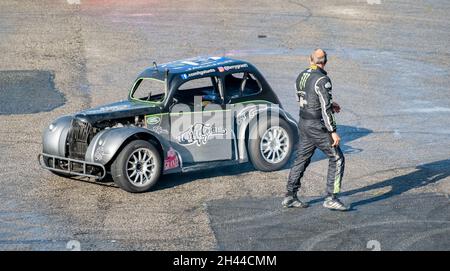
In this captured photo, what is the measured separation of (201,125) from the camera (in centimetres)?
1275

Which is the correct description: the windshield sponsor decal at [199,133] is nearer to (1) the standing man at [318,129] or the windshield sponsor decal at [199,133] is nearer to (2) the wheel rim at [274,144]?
(2) the wheel rim at [274,144]

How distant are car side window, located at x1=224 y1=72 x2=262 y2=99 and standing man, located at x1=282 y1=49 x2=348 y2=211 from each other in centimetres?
200

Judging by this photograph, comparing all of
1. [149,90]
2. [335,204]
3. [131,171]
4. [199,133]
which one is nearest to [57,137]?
[131,171]

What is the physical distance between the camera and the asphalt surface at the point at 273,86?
1064 centimetres

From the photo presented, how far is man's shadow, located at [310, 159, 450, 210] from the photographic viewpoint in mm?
12096

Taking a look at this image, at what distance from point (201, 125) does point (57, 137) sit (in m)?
2.03

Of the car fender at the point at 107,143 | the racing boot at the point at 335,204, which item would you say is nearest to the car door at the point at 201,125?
the car fender at the point at 107,143

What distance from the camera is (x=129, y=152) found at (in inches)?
A: 467

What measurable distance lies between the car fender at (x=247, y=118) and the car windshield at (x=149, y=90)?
1172mm

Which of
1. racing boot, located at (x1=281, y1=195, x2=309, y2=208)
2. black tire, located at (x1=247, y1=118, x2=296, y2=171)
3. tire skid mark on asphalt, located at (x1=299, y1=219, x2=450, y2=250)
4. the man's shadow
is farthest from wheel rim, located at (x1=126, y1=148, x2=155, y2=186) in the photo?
tire skid mark on asphalt, located at (x1=299, y1=219, x2=450, y2=250)

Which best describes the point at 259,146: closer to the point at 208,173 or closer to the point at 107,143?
the point at 208,173

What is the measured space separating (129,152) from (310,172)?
9.72 ft

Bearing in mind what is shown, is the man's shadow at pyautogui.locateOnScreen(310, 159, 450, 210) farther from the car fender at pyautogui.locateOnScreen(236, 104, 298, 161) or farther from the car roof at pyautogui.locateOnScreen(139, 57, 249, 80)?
the car roof at pyautogui.locateOnScreen(139, 57, 249, 80)
